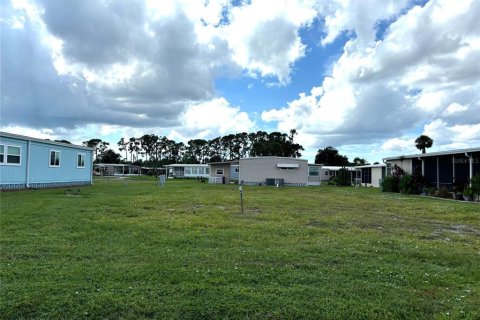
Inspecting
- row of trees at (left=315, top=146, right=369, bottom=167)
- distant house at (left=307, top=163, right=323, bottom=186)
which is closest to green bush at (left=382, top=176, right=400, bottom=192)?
distant house at (left=307, top=163, right=323, bottom=186)

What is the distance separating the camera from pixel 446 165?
22.9 meters

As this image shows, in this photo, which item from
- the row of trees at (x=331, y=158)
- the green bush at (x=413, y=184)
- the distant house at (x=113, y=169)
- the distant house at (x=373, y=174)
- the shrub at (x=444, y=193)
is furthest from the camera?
the row of trees at (x=331, y=158)

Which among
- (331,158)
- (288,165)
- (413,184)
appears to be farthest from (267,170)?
(331,158)

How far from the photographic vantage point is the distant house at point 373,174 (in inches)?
1371

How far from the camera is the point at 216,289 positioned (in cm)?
402

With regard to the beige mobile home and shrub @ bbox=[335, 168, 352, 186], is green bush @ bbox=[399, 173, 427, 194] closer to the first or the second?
the beige mobile home

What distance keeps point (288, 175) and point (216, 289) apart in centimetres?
3254

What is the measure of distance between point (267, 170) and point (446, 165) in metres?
16.4

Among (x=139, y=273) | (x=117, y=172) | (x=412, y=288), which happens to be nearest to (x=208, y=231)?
(x=139, y=273)

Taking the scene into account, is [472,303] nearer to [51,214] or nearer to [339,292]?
[339,292]

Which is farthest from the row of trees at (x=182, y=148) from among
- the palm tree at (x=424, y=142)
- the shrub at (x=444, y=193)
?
the shrub at (x=444, y=193)

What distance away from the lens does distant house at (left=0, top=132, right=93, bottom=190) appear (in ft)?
59.3

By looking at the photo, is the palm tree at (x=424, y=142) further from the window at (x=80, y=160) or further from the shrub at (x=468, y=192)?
the window at (x=80, y=160)

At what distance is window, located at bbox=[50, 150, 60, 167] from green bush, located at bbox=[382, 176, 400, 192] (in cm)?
2232
